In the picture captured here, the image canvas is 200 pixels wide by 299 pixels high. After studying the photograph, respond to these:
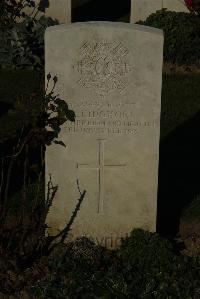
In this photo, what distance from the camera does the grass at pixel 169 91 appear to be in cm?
1046

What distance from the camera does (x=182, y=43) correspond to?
12.8 meters

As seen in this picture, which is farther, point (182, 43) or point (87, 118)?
point (182, 43)

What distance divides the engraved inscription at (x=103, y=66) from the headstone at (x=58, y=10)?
30.0 ft

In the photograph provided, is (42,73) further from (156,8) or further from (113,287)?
(113,287)

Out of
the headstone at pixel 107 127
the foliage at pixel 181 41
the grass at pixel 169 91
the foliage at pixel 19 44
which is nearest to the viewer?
the headstone at pixel 107 127

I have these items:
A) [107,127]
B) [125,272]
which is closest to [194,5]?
[107,127]

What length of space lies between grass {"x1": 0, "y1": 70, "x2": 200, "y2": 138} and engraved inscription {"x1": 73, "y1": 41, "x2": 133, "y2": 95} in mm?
3513

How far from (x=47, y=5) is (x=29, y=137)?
9.19m

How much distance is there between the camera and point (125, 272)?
6.05 metres

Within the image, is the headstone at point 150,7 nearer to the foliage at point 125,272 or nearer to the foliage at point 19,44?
the foliage at point 19,44

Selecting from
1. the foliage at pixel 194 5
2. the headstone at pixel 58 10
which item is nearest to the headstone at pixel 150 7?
the headstone at pixel 58 10

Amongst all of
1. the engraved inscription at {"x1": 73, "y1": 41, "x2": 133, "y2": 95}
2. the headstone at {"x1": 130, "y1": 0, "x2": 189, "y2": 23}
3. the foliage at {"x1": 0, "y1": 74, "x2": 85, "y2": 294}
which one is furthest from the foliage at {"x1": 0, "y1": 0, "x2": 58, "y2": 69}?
the engraved inscription at {"x1": 73, "y1": 41, "x2": 133, "y2": 95}

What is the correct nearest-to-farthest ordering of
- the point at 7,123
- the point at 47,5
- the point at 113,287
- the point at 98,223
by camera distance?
the point at 113,287 → the point at 98,223 → the point at 7,123 → the point at 47,5

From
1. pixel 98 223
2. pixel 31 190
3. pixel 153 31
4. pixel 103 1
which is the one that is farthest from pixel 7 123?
pixel 103 1
